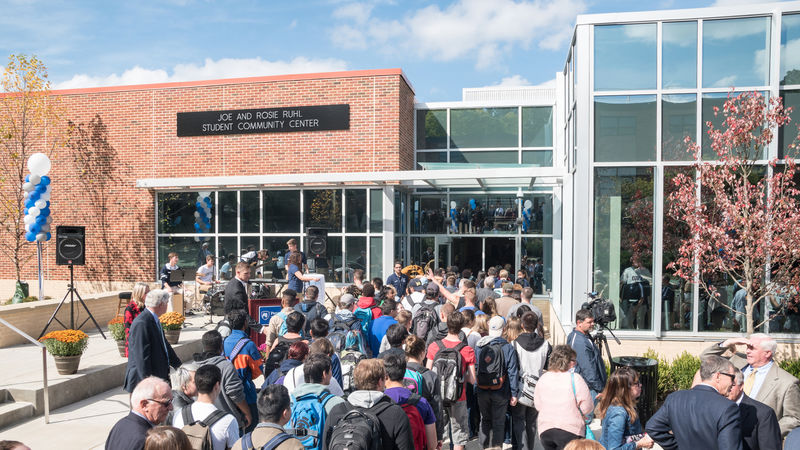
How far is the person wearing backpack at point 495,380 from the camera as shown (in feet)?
18.0

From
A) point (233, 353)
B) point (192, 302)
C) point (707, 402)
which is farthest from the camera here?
point (192, 302)

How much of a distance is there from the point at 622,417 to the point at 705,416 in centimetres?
75

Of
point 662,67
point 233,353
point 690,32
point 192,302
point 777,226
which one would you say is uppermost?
point 690,32

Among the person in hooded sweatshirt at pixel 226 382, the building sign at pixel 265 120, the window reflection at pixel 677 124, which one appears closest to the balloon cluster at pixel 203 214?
the building sign at pixel 265 120

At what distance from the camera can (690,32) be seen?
332 inches

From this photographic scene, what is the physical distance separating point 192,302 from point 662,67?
12621mm

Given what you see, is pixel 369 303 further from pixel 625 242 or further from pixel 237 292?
pixel 625 242

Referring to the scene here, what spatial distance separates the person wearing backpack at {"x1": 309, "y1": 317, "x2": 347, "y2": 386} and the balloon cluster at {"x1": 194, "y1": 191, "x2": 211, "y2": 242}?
10.3 meters

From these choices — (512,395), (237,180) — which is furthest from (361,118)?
(512,395)

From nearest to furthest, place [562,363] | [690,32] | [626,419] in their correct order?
[626,419] < [562,363] < [690,32]

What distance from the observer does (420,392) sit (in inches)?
176

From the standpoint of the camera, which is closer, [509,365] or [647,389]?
[509,365]

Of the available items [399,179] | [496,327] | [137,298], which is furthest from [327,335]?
[399,179]

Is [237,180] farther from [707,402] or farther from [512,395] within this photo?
[707,402]
